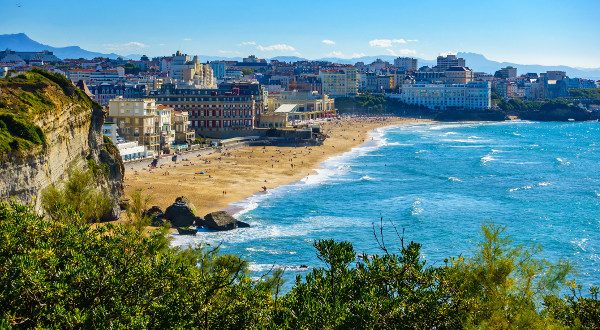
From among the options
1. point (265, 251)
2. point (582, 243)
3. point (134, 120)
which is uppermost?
point (134, 120)

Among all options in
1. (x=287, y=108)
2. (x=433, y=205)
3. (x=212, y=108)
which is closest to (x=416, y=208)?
(x=433, y=205)

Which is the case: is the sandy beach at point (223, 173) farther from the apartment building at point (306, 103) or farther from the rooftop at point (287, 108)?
the apartment building at point (306, 103)

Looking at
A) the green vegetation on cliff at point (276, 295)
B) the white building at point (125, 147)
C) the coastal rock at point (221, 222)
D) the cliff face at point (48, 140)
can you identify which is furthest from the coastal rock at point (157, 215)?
the green vegetation on cliff at point (276, 295)

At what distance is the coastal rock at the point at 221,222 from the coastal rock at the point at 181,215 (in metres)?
1.00

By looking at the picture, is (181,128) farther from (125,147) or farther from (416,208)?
(416,208)

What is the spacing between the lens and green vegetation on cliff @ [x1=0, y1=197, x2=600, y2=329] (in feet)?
63.8

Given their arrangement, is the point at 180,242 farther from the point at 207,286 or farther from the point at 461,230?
the point at 207,286

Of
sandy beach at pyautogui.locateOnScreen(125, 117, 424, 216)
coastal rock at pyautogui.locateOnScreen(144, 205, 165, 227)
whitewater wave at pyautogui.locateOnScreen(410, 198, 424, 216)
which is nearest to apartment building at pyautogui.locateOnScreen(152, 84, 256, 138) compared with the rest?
sandy beach at pyautogui.locateOnScreen(125, 117, 424, 216)

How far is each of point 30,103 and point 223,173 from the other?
1371 inches

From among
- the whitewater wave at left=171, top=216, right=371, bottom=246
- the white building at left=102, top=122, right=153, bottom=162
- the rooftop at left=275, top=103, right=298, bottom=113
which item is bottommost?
the whitewater wave at left=171, top=216, right=371, bottom=246

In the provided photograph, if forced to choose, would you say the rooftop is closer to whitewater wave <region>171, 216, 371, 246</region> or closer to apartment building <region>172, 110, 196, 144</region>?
apartment building <region>172, 110, 196, 144</region>

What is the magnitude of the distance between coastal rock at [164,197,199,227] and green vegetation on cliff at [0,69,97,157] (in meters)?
9.67

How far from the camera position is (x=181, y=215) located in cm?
5506

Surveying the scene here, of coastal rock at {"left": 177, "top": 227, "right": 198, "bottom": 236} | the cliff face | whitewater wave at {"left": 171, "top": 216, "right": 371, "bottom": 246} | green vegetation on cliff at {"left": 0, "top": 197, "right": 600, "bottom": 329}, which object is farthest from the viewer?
coastal rock at {"left": 177, "top": 227, "right": 198, "bottom": 236}
